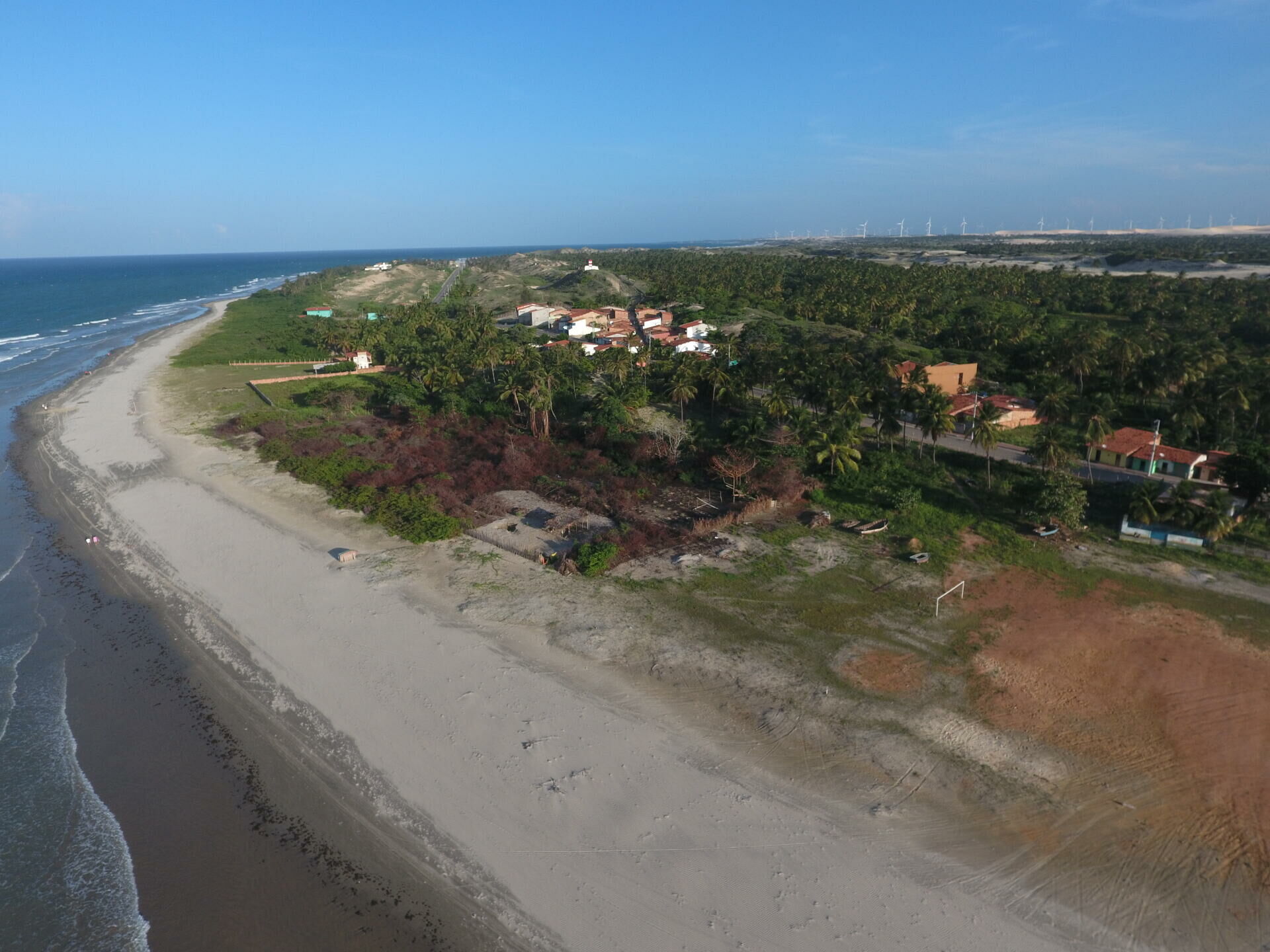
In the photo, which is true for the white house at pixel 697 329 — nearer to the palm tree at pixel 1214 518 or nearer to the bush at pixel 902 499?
the bush at pixel 902 499

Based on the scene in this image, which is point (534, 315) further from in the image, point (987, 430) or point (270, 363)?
point (987, 430)

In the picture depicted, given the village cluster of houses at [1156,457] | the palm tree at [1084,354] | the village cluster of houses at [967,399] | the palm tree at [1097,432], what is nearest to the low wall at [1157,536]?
the palm tree at [1097,432]

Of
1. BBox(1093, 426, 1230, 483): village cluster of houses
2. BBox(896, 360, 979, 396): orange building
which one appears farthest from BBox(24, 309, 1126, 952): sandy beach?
BBox(896, 360, 979, 396): orange building

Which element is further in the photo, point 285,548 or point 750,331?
point 750,331

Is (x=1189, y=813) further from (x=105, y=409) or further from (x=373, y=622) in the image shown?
(x=105, y=409)

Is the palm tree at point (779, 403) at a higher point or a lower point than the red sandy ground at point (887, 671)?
higher

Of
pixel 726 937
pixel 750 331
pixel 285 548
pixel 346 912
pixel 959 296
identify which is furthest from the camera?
pixel 959 296

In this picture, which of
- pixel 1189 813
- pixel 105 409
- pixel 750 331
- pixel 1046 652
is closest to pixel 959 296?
pixel 750 331

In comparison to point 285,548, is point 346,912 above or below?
below
